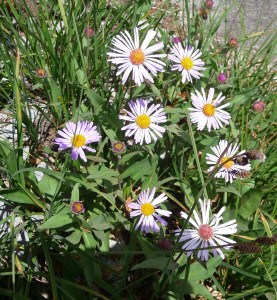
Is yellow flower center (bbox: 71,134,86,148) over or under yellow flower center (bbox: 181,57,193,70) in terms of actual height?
under

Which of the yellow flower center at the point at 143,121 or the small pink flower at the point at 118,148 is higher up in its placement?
the yellow flower center at the point at 143,121

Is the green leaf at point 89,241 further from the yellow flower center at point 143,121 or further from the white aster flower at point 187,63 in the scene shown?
the white aster flower at point 187,63

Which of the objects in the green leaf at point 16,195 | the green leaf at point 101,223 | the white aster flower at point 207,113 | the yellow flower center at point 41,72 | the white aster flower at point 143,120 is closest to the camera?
the green leaf at point 16,195

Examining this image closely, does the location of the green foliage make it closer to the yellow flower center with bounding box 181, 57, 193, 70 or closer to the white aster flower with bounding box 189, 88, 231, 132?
the white aster flower with bounding box 189, 88, 231, 132

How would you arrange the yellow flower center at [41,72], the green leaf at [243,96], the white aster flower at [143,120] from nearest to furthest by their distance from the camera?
the white aster flower at [143,120]
the yellow flower center at [41,72]
the green leaf at [243,96]

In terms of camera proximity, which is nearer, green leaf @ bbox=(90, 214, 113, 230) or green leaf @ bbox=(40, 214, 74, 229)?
green leaf @ bbox=(40, 214, 74, 229)

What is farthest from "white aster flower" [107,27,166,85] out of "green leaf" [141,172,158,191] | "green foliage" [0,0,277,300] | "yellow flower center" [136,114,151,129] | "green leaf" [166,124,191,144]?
"green leaf" [141,172,158,191]

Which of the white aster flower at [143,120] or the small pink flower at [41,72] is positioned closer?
Result: the white aster flower at [143,120]

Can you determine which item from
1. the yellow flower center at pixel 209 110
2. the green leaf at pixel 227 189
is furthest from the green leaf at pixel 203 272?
the yellow flower center at pixel 209 110

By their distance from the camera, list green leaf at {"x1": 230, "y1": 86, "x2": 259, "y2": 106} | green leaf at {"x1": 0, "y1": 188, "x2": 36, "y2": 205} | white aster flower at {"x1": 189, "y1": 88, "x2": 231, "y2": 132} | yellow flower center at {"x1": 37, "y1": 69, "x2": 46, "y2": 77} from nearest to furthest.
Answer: green leaf at {"x1": 0, "y1": 188, "x2": 36, "y2": 205} < yellow flower center at {"x1": 37, "y1": 69, "x2": 46, "y2": 77} < white aster flower at {"x1": 189, "y1": 88, "x2": 231, "y2": 132} < green leaf at {"x1": 230, "y1": 86, "x2": 259, "y2": 106}
